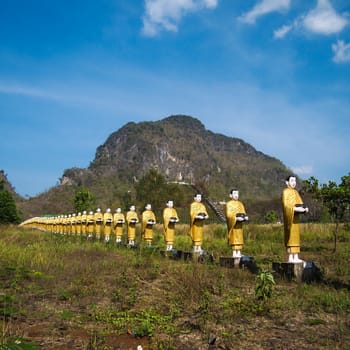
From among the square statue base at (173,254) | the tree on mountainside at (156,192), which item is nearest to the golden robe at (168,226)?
the square statue base at (173,254)

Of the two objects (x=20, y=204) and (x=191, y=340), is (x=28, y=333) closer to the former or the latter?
(x=191, y=340)

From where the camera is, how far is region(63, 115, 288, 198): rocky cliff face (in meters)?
111

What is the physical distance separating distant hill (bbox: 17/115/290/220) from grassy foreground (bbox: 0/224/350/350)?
2734 inches

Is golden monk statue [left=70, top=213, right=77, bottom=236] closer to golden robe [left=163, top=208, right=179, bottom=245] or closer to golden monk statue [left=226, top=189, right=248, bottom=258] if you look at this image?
golden robe [left=163, top=208, right=179, bottom=245]

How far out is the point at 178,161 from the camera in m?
130

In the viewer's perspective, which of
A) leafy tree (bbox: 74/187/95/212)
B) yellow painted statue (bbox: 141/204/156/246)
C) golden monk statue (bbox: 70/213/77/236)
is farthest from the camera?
leafy tree (bbox: 74/187/95/212)

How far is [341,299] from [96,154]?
144m

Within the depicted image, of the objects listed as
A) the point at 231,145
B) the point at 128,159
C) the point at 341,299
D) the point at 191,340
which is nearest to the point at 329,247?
the point at 341,299

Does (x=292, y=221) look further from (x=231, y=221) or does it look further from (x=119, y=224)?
(x=119, y=224)

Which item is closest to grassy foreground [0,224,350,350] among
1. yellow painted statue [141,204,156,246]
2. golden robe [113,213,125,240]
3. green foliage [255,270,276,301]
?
green foliage [255,270,276,301]

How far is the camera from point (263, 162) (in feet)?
493

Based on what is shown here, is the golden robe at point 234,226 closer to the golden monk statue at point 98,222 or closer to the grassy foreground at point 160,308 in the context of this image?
the grassy foreground at point 160,308

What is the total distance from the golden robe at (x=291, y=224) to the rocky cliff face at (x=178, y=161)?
8988cm

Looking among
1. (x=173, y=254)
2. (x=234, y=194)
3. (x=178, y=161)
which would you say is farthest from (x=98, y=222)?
(x=178, y=161)
